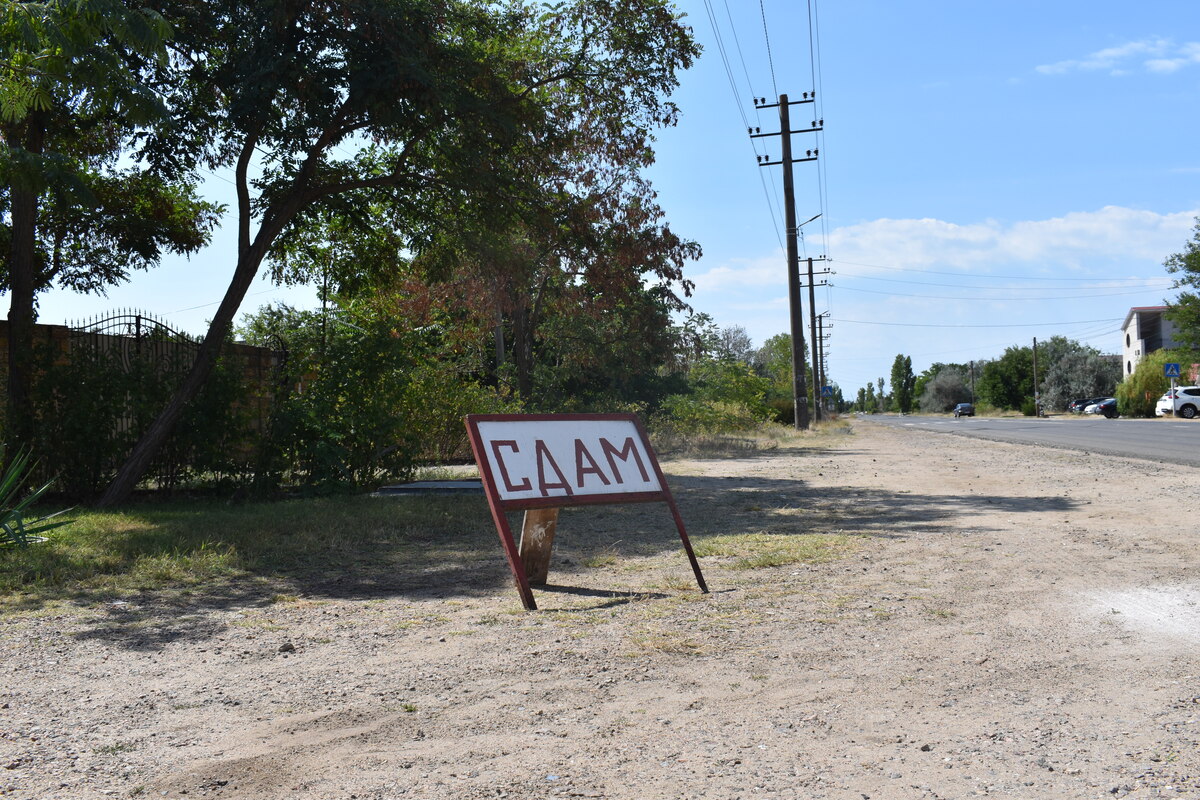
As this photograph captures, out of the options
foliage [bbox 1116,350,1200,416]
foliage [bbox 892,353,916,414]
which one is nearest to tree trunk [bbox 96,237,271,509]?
foliage [bbox 1116,350,1200,416]

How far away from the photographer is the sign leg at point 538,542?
246 inches

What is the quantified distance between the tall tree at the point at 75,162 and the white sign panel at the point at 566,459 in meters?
5.42

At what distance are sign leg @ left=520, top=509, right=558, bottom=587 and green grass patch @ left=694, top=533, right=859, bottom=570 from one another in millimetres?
1314

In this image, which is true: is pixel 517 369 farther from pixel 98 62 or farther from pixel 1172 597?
pixel 1172 597

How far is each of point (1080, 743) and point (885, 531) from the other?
5.21m

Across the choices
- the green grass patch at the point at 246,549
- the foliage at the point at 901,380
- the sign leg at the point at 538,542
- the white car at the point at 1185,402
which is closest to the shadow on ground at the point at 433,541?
the green grass patch at the point at 246,549

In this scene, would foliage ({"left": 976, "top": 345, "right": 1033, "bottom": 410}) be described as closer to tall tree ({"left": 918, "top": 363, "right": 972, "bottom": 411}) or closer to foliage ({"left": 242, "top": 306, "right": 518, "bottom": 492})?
tall tree ({"left": 918, "top": 363, "right": 972, "bottom": 411})

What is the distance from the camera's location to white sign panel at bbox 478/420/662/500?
590 centimetres

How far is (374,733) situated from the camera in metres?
3.43

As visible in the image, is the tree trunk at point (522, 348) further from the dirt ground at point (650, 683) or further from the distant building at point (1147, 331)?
the distant building at point (1147, 331)

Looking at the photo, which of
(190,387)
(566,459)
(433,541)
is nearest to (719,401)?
(190,387)

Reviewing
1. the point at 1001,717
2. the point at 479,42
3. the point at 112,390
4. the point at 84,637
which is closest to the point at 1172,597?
the point at 1001,717

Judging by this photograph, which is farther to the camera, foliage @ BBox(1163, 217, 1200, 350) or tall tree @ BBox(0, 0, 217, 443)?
foliage @ BBox(1163, 217, 1200, 350)

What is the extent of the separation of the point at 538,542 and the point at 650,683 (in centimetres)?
245
